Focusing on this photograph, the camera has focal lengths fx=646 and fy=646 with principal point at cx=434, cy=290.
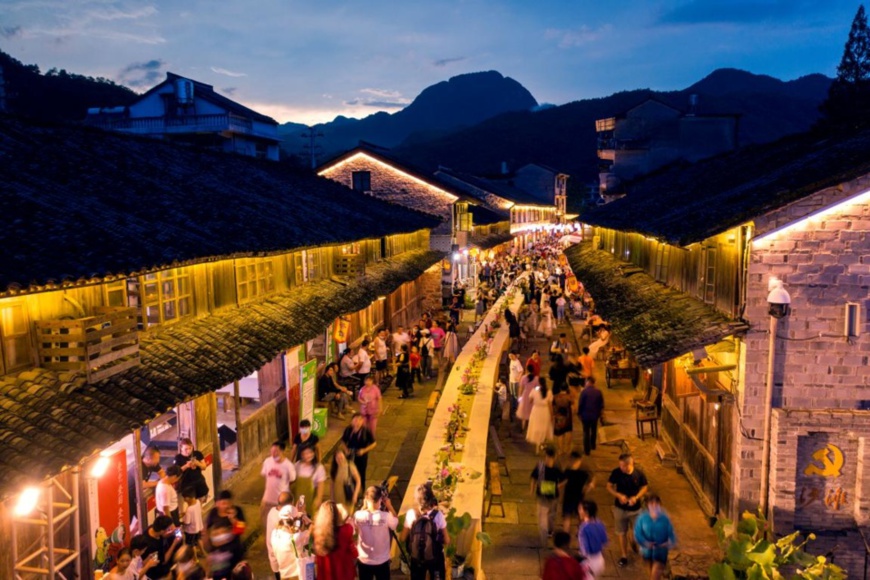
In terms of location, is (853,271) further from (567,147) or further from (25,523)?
(567,147)

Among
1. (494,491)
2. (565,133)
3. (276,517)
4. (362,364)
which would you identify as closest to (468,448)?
(494,491)

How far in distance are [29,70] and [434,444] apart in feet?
224

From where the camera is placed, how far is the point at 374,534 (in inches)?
320

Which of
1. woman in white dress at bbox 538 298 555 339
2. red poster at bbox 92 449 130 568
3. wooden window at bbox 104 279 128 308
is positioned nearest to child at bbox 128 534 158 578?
red poster at bbox 92 449 130 568

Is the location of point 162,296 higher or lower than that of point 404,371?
higher

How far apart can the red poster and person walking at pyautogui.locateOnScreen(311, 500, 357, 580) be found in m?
3.30

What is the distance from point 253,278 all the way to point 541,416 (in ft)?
22.4

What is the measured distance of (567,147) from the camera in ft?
485

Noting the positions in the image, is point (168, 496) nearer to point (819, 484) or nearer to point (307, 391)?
point (307, 391)

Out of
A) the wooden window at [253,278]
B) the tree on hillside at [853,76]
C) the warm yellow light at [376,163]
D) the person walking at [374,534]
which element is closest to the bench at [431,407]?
the wooden window at [253,278]

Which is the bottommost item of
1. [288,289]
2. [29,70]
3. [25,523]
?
[25,523]

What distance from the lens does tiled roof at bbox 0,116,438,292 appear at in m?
7.43

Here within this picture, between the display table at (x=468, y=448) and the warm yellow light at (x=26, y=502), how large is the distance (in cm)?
490

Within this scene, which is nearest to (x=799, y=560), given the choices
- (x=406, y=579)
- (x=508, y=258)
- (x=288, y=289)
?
(x=406, y=579)
